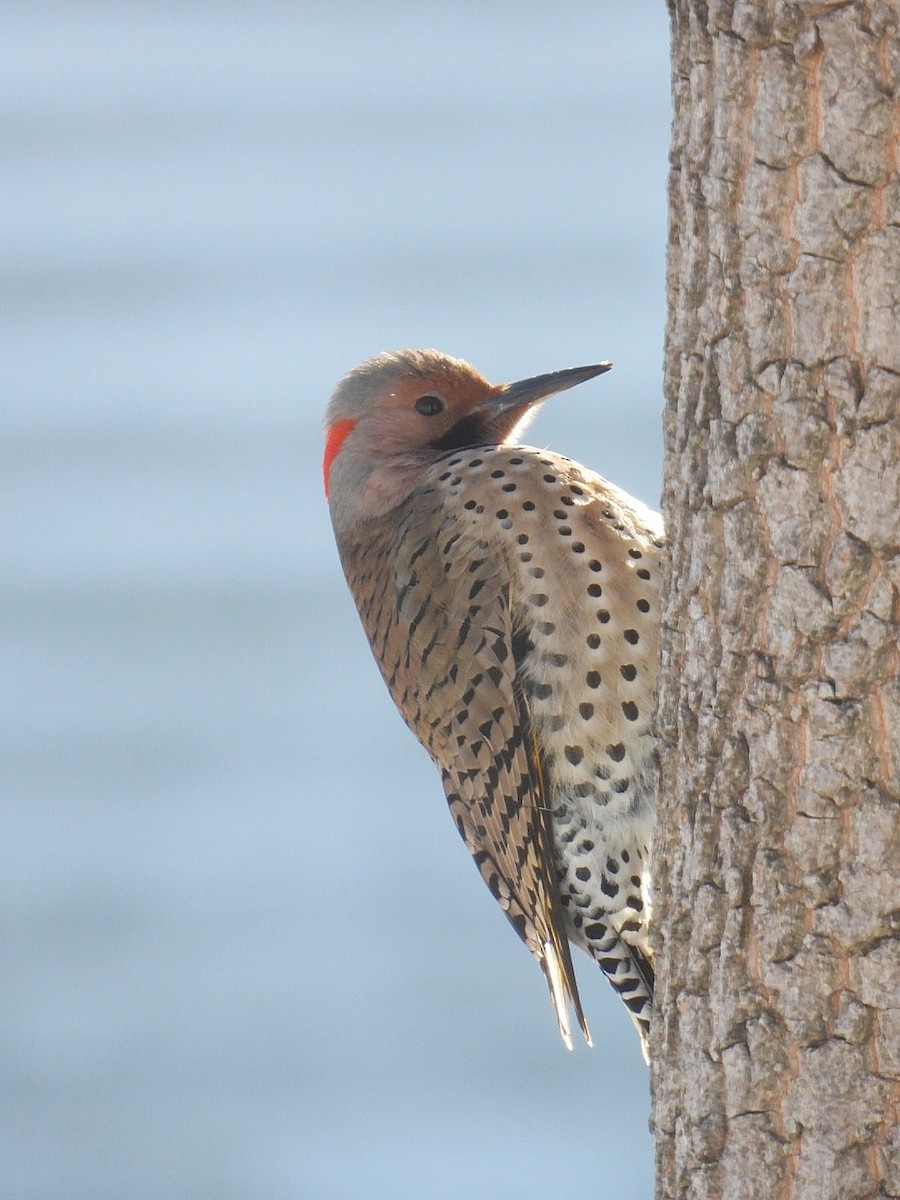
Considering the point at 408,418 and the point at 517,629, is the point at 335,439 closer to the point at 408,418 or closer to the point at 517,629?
the point at 408,418

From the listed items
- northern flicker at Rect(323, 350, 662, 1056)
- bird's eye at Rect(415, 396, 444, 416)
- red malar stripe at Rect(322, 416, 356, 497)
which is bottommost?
northern flicker at Rect(323, 350, 662, 1056)

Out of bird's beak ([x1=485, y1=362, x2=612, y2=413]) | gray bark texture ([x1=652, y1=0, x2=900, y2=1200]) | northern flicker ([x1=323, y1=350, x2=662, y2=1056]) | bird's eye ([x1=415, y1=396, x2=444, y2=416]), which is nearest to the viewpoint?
gray bark texture ([x1=652, y1=0, x2=900, y2=1200])

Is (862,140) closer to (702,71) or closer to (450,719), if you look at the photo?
(702,71)

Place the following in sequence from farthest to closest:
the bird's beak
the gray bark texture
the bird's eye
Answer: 1. the bird's eye
2. the bird's beak
3. the gray bark texture

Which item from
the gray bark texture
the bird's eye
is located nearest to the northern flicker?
the bird's eye

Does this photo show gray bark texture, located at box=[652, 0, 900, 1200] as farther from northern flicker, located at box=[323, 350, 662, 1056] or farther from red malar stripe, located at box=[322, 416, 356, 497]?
red malar stripe, located at box=[322, 416, 356, 497]

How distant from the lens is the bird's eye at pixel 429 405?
3.58 m

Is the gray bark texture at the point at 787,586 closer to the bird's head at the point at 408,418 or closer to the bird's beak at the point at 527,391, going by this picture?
the bird's beak at the point at 527,391

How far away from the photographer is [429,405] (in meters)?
3.58

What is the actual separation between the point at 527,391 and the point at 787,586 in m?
1.75

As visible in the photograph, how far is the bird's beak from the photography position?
346 centimetres

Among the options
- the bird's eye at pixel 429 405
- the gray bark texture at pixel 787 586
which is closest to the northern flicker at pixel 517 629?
the bird's eye at pixel 429 405

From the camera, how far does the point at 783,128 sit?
5.77ft

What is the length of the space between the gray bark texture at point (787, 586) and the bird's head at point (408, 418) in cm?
147
